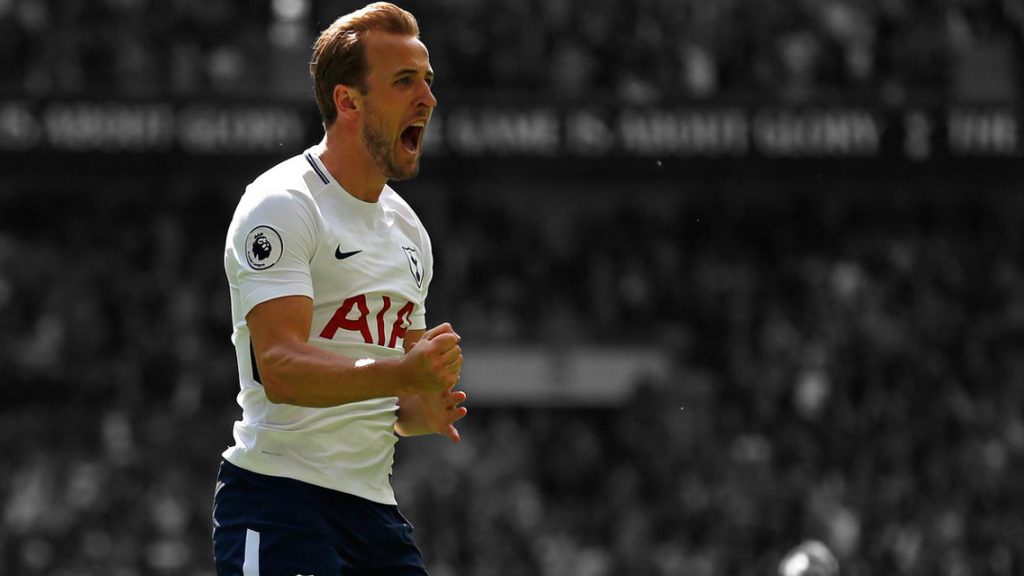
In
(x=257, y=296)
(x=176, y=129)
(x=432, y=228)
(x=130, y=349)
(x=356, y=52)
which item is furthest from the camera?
→ (x=432, y=228)

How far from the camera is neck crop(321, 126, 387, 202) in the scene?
4.02 m

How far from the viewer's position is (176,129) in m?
18.5

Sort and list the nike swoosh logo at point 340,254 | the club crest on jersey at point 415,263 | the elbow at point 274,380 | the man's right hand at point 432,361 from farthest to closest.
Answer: the club crest on jersey at point 415,263, the nike swoosh logo at point 340,254, the elbow at point 274,380, the man's right hand at point 432,361

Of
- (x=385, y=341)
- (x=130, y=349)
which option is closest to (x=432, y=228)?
(x=130, y=349)

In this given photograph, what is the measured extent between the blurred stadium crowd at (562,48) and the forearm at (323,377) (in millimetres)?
15001

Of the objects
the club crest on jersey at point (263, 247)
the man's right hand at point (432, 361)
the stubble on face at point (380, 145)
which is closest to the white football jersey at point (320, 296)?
the club crest on jersey at point (263, 247)

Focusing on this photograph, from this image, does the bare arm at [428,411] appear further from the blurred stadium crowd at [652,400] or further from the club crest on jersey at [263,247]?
the blurred stadium crowd at [652,400]

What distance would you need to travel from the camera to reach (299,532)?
3836mm

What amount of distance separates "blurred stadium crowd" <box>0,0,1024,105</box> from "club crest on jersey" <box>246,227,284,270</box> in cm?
1484

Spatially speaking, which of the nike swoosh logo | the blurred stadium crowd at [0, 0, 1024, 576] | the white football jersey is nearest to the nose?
the white football jersey

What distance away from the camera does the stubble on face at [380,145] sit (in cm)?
397

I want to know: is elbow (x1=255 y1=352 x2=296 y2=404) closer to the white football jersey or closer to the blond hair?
the white football jersey

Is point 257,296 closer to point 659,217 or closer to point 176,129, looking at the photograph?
point 176,129

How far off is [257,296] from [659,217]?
17039mm
